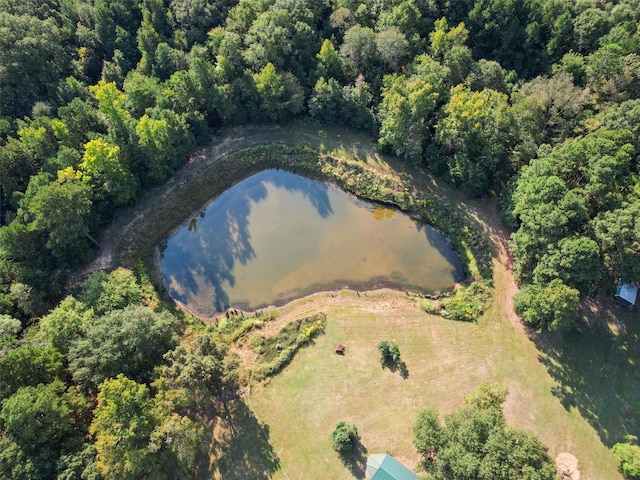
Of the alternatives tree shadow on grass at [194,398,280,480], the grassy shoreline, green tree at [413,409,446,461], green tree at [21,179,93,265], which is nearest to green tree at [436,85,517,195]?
the grassy shoreline

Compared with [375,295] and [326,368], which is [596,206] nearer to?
[375,295]

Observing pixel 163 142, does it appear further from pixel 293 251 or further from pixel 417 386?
pixel 417 386

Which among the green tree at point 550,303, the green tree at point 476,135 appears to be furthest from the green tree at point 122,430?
the green tree at point 476,135

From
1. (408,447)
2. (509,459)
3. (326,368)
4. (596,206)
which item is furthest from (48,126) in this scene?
(596,206)

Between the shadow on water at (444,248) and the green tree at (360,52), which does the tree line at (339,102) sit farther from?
the shadow on water at (444,248)

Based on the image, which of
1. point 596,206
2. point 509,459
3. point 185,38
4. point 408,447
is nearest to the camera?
point 509,459
